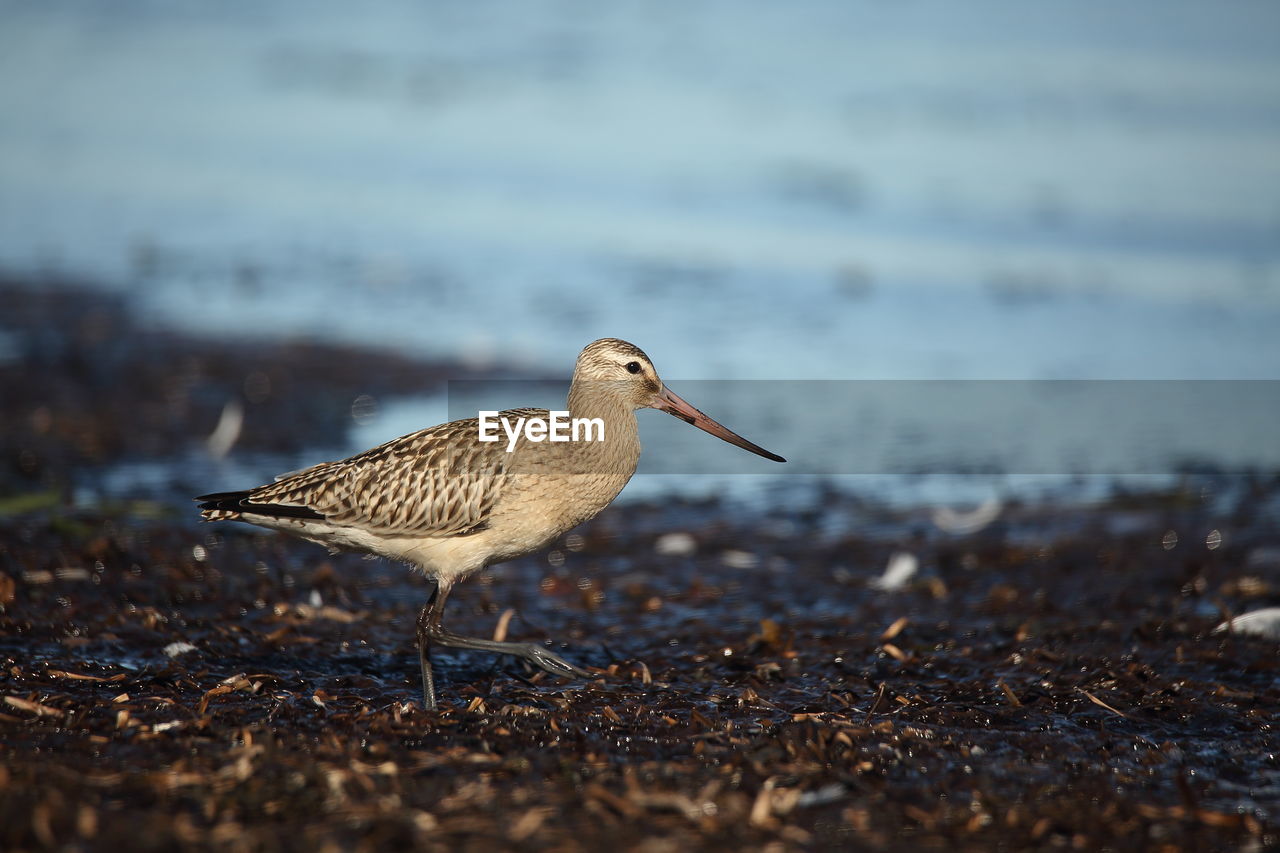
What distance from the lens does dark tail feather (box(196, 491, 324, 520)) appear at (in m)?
→ 5.79

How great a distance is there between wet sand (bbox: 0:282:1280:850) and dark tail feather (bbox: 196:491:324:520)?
63cm

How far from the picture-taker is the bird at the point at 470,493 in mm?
5676

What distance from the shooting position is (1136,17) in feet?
68.8

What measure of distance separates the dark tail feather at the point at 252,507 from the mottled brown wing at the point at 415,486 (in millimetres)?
37

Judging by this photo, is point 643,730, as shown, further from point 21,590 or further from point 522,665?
point 21,590

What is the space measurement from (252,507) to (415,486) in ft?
2.40

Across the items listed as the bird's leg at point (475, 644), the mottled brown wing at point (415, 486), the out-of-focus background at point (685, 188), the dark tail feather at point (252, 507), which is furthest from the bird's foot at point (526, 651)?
the out-of-focus background at point (685, 188)

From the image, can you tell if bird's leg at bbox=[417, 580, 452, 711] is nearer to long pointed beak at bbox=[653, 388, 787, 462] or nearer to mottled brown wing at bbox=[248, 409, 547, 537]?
mottled brown wing at bbox=[248, 409, 547, 537]

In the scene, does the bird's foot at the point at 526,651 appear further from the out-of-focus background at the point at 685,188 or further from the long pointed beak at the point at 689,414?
the out-of-focus background at the point at 685,188

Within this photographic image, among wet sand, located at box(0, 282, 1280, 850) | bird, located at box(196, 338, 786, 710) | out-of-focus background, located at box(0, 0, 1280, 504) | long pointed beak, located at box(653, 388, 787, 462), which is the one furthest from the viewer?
out-of-focus background, located at box(0, 0, 1280, 504)

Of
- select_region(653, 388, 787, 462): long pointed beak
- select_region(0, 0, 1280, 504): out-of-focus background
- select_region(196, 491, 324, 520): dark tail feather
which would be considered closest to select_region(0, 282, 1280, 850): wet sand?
select_region(196, 491, 324, 520): dark tail feather

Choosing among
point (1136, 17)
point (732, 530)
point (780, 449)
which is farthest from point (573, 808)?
point (1136, 17)

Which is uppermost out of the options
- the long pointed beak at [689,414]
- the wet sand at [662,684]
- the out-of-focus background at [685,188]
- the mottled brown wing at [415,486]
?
the out-of-focus background at [685,188]

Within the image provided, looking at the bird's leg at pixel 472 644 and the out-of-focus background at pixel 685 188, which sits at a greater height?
the out-of-focus background at pixel 685 188
